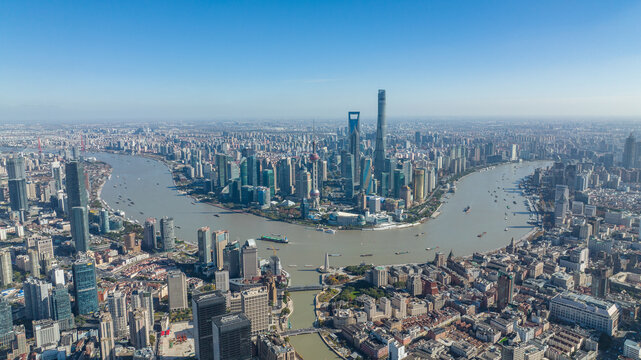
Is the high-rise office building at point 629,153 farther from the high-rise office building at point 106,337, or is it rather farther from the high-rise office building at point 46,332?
the high-rise office building at point 46,332

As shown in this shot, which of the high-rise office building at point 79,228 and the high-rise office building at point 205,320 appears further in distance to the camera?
the high-rise office building at point 79,228

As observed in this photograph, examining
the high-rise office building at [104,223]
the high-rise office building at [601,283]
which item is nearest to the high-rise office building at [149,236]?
the high-rise office building at [104,223]

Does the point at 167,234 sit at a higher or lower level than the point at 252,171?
lower

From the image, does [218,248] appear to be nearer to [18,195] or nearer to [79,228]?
[79,228]

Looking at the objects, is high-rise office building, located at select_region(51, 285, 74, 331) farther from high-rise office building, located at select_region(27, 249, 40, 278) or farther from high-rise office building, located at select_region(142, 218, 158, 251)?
high-rise office building, located at select_region(142, 218, 158, 251)

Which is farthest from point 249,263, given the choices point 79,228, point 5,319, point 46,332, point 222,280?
point 79,228

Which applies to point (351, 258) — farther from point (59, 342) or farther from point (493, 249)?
point (59, 342)

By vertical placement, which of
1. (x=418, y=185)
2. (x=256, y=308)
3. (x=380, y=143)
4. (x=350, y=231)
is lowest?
(x=350, y=231)
